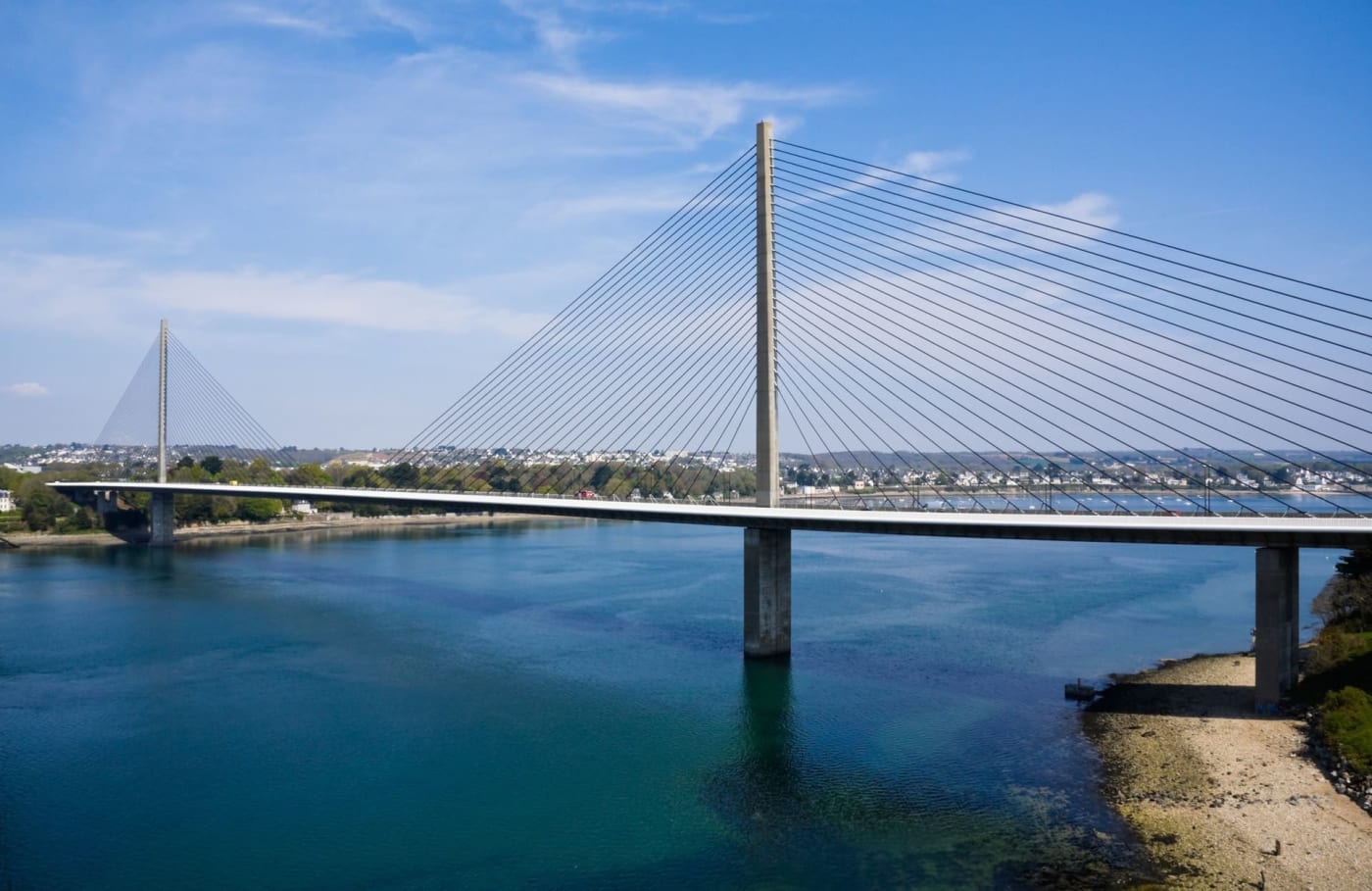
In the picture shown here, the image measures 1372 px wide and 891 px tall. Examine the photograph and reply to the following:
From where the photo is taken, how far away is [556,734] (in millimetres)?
13672

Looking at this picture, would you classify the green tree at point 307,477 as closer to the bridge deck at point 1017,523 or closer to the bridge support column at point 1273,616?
the bridge deck at point 1017,523

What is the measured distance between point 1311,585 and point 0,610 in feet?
119

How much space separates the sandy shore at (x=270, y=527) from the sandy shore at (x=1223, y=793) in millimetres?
21449

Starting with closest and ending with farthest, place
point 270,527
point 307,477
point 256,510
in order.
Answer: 1. point 270,527
2. point 256,510
3. point 307,477

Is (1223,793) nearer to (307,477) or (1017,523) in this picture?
(1017,523)

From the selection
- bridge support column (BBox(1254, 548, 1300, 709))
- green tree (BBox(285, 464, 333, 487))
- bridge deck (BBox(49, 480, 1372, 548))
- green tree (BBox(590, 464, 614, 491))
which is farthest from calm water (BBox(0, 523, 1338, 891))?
green tree (BBox(285, 464, 333, 487))

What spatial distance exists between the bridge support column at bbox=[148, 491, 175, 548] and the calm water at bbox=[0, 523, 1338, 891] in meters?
12.8

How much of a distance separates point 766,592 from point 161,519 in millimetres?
32474

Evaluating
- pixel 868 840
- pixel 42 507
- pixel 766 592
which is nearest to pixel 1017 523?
pixel 766 592

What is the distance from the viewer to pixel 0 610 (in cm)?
2402

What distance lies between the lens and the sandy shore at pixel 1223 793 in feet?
29.8

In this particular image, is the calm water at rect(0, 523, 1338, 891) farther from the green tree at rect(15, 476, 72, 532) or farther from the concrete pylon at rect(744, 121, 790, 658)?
the green tree at rect(15, 476, 72, 532)

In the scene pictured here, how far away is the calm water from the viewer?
32.0ft

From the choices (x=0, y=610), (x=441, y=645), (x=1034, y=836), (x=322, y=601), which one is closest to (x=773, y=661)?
(x=441, y=645)
